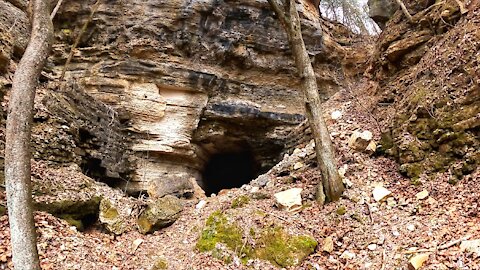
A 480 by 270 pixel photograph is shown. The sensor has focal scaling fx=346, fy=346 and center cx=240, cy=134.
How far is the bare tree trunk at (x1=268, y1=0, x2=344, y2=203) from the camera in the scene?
22.2 ft

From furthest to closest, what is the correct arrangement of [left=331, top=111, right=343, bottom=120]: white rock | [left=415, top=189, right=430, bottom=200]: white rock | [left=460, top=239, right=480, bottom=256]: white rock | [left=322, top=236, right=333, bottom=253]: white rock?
[left=331, top=111, right=343, bottom=120]: white rock → [left=415, top=189, right=430, bottom=200]: white rock → [left=322, top=236, right=333, bottom=253]: white rock → [left=460, top=239, right=480, bottom=256]: white rock

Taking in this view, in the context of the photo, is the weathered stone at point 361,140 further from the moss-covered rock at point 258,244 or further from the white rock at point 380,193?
the moss-covered rock at point 258,244

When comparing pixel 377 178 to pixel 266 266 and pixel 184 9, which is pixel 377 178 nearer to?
pixel 266 266

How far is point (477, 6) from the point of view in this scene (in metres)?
7.53

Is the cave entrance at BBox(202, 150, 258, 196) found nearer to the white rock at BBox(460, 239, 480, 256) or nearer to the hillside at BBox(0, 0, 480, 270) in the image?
the hillside at BBox(0, 0, 480, 270)

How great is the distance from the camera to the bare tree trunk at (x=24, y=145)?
4.61m

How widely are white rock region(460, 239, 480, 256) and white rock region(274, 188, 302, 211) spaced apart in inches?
119

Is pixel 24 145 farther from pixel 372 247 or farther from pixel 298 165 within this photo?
pixel 298 165

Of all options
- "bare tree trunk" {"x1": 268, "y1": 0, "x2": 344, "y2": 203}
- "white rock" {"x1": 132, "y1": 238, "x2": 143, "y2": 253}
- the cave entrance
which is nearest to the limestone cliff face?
the cave entrance

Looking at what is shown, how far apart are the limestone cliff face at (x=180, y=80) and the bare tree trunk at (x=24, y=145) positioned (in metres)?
5.14

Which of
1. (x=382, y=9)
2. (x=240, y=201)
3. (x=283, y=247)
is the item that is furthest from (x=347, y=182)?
(x=382, y=9)

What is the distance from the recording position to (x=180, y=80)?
12.9 metres

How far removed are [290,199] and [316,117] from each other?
1767 mm

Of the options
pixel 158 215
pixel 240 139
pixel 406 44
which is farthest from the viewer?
pixel 240 139
